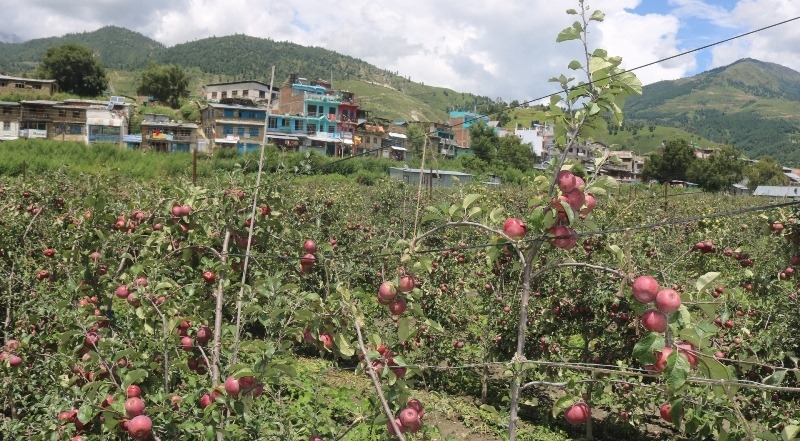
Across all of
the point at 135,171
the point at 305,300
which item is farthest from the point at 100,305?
the point at 135,171

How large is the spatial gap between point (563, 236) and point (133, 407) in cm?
174

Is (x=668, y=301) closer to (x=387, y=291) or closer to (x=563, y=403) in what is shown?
(x=563, y=403)

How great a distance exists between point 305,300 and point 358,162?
44462mm

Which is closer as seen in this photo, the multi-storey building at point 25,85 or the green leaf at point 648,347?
the green leaf at point 648,347

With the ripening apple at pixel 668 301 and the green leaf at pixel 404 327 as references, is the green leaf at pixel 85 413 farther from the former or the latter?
the ripening apple at pixel 668 301

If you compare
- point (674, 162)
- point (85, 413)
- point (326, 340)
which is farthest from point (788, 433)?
point (674, 162)

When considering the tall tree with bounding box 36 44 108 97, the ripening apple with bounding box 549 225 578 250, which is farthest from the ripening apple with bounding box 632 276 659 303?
the tall tree with bounding box 36 44 108 97

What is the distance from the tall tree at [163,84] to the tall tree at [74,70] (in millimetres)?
4568

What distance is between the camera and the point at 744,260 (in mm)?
4656

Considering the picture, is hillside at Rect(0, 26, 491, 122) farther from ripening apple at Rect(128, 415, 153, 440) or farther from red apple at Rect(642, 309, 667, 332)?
red apple at Rect(642, 309, 667, 332)

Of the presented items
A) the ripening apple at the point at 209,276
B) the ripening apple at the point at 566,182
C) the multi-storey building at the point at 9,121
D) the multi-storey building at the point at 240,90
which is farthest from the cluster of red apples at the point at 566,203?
the multi-storey building at the point at 240,90

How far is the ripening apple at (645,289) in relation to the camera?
168 centimetres

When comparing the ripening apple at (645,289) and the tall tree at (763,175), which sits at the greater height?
the tall tree at (763,175)

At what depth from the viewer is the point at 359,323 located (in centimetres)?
227
